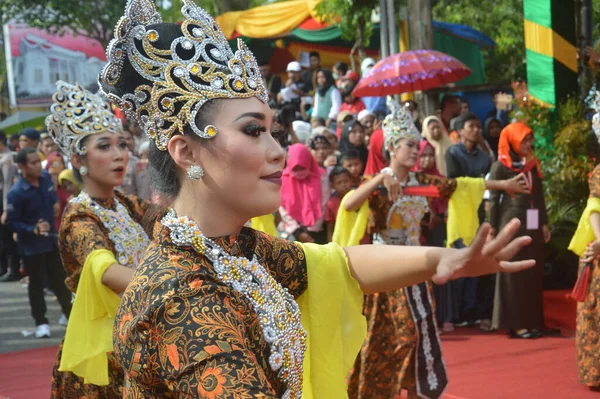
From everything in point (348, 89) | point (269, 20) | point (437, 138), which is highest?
point (269, 20)

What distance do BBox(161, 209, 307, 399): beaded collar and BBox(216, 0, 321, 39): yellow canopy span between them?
14374mm

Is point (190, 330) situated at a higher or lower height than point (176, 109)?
lower

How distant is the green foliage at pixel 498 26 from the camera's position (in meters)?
17.8

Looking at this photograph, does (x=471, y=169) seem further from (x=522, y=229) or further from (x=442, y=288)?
(x=442, y=288)

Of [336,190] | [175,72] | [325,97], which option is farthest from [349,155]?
[175,72]

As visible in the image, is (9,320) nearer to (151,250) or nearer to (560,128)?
(560,128)

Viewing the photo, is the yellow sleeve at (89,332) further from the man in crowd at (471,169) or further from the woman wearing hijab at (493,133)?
the woman wearing hijab at (493,133)

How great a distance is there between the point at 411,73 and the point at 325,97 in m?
2.62

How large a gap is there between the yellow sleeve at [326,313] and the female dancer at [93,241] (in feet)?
4.33

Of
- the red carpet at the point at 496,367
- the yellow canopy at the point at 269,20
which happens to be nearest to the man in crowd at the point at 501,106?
the red carpet at the point at 496,367

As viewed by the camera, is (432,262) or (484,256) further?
(432,262)

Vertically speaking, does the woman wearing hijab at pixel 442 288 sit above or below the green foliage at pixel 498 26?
below

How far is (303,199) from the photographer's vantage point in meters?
8.27

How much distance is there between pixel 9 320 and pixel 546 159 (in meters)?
6.02
